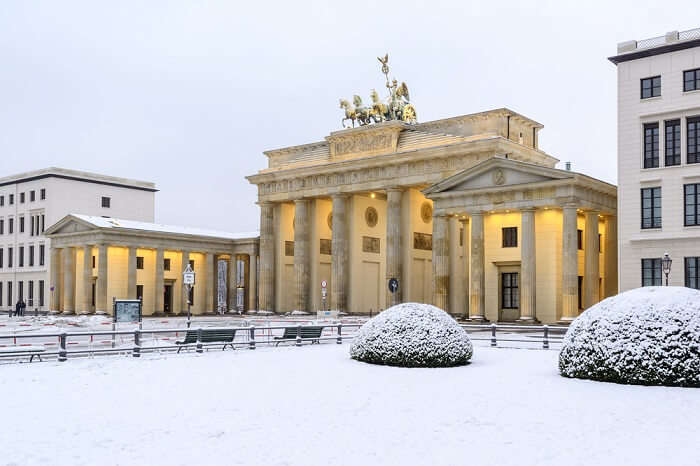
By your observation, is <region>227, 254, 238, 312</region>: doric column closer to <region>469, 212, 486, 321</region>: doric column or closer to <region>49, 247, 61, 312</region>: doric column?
<region>49, 247, 61, 312</region>: doric column

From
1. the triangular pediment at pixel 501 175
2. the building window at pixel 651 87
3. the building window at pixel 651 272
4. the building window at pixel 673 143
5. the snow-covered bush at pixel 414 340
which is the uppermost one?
the building window at pixel 651 87

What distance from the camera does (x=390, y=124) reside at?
6066 centimetres

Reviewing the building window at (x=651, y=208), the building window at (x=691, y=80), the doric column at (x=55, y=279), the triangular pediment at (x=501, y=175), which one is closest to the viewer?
the building window at (x=691, y=80)

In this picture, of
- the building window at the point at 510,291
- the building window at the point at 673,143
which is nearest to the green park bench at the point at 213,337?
the building window at the point at 510,291

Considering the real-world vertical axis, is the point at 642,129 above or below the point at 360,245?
above

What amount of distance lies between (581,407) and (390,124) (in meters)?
47.9

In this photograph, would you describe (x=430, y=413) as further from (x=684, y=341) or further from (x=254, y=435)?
(x=684, y=341)

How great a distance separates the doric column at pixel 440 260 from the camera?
2089 inches

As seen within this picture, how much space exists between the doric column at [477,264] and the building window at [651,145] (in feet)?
33.6

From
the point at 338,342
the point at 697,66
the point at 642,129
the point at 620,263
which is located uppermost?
the point at 697,66

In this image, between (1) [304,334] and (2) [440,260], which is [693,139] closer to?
(2) [440,260]

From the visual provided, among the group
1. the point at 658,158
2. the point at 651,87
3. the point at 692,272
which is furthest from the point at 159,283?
the point at 692,272

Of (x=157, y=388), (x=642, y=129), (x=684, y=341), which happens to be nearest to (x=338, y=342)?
(x=157, y=388)

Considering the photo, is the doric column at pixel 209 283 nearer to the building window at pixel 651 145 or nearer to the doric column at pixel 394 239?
the doric column at pixel 394 239
